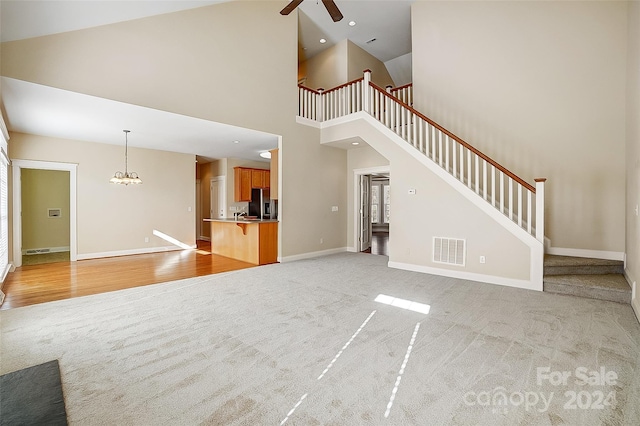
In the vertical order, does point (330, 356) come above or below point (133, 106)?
below

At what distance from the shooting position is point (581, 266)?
4156mm

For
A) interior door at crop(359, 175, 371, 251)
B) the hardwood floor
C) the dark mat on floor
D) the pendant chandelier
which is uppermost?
the pendant chandelier

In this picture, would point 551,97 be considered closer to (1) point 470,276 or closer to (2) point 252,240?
(1) point 470,276

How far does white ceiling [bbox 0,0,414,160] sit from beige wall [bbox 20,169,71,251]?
2941 millimetres

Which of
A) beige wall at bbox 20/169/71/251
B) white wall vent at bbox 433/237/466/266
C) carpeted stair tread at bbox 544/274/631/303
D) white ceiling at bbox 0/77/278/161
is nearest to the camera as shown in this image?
carpeted stair tread at bbox 544/274/631/303

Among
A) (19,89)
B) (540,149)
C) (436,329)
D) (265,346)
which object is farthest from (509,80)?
(19,89)

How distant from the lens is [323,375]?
81.2 inches

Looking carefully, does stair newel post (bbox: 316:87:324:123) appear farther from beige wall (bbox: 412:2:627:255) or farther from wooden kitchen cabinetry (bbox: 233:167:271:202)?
wooden kitchen cabinetry (bbox: 233:167:271:202)

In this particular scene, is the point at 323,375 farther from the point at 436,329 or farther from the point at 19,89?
the point at 19,89

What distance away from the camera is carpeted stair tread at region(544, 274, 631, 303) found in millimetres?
3527

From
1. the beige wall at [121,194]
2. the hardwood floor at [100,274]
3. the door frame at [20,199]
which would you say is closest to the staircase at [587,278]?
the hardwood floor at [100,274]

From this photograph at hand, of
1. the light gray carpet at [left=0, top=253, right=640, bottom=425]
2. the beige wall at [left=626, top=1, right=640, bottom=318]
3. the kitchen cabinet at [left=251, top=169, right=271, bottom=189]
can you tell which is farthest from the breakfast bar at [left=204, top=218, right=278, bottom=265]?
the beige wall at [left=626, top=1, right=640, bottom=318]

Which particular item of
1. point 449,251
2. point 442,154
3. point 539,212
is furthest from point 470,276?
point 442,154

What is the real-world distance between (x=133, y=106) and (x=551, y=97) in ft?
22.3
